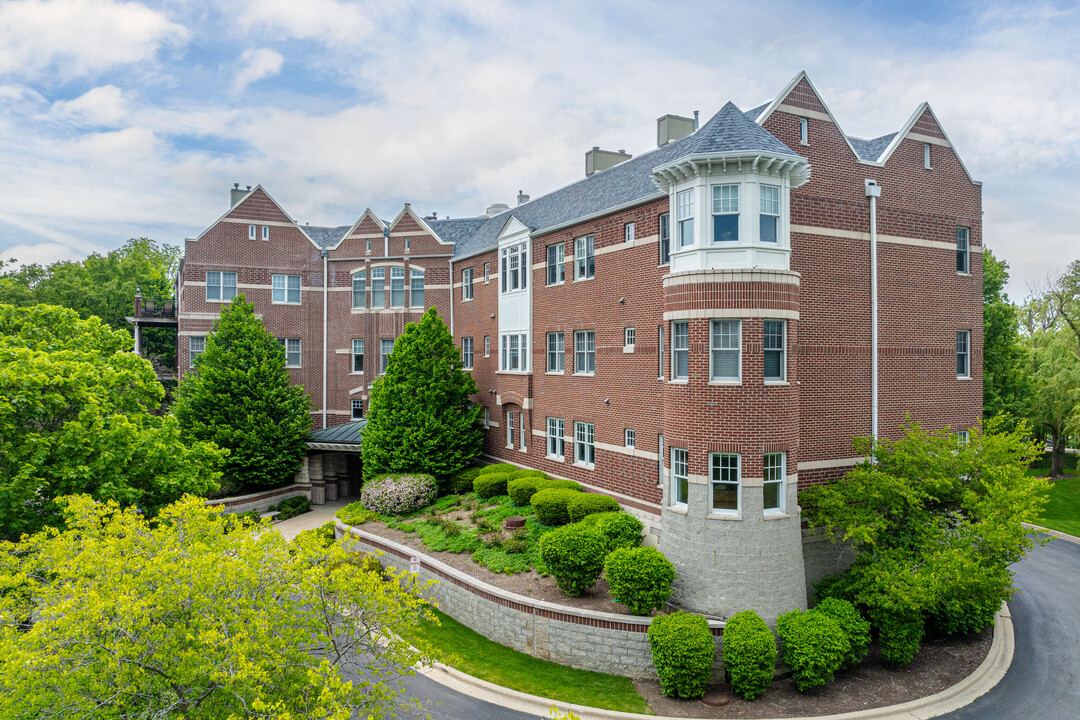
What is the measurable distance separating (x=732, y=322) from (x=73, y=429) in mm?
18048

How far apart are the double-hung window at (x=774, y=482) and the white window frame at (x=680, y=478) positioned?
86.8 inches

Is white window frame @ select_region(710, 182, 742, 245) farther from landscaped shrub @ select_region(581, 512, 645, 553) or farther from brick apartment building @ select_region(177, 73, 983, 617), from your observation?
landscaped shrub @ select_region(581, 512, 645, 553)

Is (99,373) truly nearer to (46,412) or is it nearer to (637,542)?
(46,412)

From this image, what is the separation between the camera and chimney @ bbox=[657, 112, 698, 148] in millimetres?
27203

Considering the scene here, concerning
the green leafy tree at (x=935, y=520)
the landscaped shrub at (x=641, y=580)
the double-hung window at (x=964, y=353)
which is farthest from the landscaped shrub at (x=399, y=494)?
the double-hung window at (x=964, y=353)

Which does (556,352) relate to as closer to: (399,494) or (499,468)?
(499,468)

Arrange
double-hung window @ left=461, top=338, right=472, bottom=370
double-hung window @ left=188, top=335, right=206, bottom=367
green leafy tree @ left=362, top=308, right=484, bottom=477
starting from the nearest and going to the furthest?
1. green leafy tree @ left=362, top=308, right=484, bottom=477
2. double-hung window @ left=461, top=338, right=472, bottom=370
3. double-hung window @ left=188, top=335, right=206, bottom=367

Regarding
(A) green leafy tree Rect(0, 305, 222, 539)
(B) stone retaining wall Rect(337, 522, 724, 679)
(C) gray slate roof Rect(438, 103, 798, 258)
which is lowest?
(B) stone retaining wall Rect(337, 522, 724, 679)

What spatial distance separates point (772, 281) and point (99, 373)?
65.2 feet

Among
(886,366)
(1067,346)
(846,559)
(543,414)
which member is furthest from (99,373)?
(1067,346)

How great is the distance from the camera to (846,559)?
21125 mm

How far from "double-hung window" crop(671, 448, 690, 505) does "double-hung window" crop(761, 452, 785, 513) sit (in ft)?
7.24

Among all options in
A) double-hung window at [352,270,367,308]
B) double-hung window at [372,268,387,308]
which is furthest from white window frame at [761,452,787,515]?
double-hung window at [352,270,367,308]

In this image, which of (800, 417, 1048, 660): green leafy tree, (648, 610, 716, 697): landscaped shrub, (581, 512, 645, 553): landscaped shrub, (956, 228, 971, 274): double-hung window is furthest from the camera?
(956, 228, 971, 274): double-hung window
